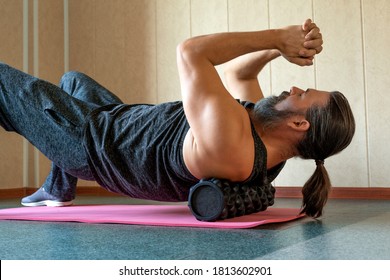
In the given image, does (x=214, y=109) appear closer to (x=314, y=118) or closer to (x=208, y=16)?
(x=314, y=118)

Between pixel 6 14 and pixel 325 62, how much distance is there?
7.03 feet

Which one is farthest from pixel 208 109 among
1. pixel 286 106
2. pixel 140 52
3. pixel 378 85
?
pixel 140 52

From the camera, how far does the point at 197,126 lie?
5.66ft

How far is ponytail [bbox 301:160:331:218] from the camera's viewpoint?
6.40 ft

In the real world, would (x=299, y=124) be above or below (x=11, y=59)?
below

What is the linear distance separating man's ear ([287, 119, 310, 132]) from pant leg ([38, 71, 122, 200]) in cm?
76

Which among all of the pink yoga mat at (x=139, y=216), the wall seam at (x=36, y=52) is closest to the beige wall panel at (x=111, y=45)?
the wall seam at (x=36, y=52)

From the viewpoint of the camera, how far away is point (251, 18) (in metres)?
3.63

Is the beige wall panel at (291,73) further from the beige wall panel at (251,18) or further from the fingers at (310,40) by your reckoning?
the fingers at (310,40)

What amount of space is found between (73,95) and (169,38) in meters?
1.71

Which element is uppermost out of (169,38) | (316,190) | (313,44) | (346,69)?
(169,38)

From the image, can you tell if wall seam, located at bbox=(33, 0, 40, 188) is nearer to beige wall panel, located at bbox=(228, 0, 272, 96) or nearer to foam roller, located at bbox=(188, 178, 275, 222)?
beige wall panel, located at bbox=(228, 0, 272, 96)

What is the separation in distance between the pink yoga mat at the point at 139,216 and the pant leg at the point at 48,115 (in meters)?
0.19

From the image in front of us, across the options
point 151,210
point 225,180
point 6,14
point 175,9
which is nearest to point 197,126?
point 225,180
